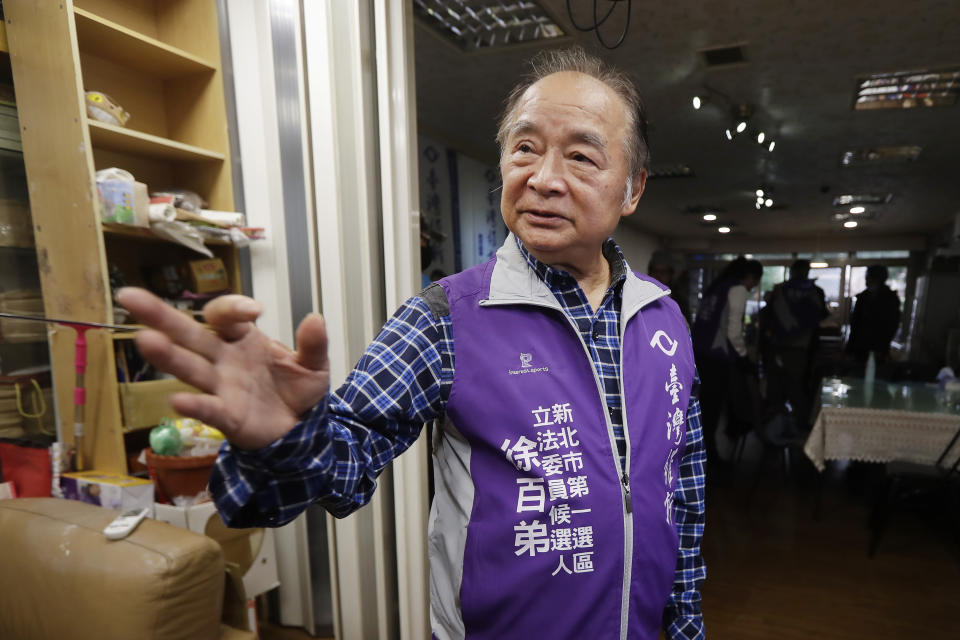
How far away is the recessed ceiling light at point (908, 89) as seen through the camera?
3307mm

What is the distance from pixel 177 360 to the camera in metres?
0.43

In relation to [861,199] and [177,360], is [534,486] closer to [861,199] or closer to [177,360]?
[177,360]

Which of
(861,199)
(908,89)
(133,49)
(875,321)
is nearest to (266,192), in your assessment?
(133,49)

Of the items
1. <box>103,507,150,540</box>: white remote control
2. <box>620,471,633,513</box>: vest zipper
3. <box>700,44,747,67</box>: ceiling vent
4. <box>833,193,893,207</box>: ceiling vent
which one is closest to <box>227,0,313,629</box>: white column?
<box>103,507,150,540</box>: white remote control

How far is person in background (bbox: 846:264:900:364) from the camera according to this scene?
18.0 ft

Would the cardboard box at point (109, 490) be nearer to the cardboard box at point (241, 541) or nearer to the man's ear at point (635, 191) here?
the cardboard box at point (241, 541)

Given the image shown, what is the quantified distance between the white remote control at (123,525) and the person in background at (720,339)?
3622 millimetres

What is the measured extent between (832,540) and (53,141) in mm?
4125

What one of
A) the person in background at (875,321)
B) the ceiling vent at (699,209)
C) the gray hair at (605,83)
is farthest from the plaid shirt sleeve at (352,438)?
the ceiling vent at (699,209)

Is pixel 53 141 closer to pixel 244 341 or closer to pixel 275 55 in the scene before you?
pixel 275 55

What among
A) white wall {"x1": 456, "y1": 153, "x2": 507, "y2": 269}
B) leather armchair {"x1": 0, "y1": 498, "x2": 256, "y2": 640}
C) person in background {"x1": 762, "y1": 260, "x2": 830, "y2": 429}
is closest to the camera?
leather armchair {"x1": 0, "y1": 498, "x2": 256, "y2": 640}

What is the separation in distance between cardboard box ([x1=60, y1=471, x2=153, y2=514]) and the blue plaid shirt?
4.35 feet

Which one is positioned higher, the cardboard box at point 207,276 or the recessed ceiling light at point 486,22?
the recessed ceiling light at point 486,22

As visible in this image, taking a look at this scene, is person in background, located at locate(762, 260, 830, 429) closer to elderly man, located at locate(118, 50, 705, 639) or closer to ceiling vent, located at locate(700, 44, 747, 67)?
ceiling vent, located at locate(700, 44, 747, 67)
